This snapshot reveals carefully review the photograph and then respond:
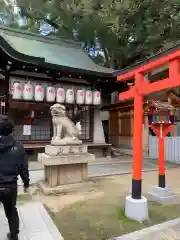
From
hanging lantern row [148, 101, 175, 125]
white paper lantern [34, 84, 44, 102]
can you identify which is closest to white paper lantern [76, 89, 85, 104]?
white paper lantern [34, 84, 44, 102]

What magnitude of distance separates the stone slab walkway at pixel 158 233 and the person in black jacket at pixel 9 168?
1.58 m

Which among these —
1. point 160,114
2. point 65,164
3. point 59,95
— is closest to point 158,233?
point 160,114

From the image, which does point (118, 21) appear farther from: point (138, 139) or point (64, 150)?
point (138, 139)

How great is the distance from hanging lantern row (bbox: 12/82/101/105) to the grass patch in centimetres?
583

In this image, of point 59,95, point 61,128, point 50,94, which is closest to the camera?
point 61,128

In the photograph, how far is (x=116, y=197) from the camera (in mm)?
5180

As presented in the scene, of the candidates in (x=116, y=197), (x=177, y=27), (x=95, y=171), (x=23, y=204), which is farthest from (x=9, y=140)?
(x=177, y=27)

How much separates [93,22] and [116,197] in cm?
1233

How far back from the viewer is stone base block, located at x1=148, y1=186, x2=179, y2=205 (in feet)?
15.6

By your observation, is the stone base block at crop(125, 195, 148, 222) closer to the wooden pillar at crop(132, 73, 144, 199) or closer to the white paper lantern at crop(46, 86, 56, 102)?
the wooden pillar at crop(132, 73, 144, 199)

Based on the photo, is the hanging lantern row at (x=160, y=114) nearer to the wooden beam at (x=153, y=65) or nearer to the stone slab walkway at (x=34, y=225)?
the wooden beam at (x=153, y=65)

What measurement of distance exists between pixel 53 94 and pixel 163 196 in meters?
6.59

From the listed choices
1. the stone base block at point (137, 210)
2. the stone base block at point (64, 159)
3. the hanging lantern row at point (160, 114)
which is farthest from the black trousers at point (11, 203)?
the hanging lantern row at point (160, 114)

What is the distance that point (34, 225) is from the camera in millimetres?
3561
